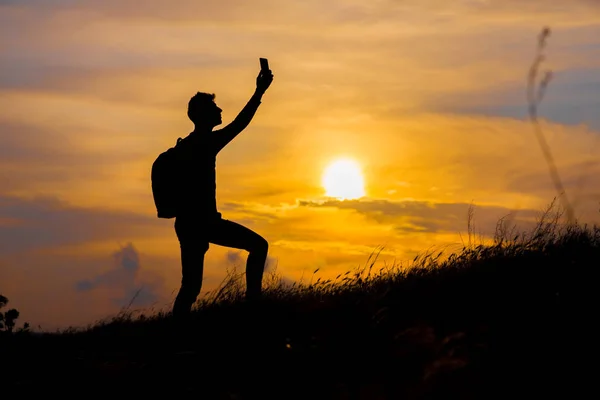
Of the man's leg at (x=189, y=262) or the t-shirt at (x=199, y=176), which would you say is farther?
the man's leg at (x=189, y=262)

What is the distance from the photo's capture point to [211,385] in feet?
25.0

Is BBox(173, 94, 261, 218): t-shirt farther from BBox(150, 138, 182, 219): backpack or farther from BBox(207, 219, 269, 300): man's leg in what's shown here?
BBox(207, 219, 269, 300): man's leg

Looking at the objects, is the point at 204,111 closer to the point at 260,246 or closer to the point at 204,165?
the point at 204,165

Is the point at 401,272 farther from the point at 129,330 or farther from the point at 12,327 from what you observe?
the point at 12,327

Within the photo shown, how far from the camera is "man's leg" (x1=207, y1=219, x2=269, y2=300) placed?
977 cm

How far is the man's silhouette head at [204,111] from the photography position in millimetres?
9883

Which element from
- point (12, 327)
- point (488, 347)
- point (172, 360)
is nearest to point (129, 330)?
point (12, 327)

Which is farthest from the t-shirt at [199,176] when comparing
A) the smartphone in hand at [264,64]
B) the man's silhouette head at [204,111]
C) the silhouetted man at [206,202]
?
the smartphone in hand at [264,64]

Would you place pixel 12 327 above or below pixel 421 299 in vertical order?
below

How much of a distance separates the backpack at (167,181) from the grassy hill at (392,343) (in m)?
1.49

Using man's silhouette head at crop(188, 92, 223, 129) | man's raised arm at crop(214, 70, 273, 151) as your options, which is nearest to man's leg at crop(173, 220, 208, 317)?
man's raised arm at crop(214, 70, 273, 151)

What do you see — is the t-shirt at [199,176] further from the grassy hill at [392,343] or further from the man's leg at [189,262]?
the grassy hill at [392,343]

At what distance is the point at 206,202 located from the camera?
32.0 feet

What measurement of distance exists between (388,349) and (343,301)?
2.11m
